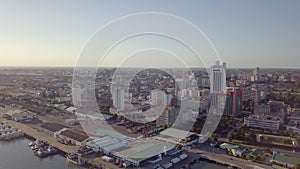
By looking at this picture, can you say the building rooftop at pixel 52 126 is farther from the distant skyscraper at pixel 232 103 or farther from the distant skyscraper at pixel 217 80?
the distant skyscraper at pixel 232 103

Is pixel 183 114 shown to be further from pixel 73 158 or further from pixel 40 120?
pixel 40 120

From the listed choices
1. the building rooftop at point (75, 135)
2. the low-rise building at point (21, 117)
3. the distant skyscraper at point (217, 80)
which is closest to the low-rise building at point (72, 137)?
the building rooftop at point (75, 135)

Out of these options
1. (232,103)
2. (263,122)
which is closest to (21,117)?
(232,103)

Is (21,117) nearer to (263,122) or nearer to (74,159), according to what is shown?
(74,159)

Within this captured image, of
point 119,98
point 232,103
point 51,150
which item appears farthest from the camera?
point 232,103

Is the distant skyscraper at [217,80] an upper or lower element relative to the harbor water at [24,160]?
upper
